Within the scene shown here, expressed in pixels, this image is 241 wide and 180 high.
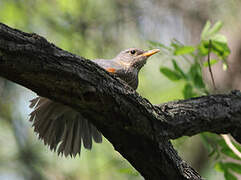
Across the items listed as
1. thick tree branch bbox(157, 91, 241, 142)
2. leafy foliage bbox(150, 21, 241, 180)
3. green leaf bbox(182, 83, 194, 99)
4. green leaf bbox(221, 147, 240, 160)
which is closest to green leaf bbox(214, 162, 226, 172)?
leafy foliage bbox(150, 21, 241, 180)

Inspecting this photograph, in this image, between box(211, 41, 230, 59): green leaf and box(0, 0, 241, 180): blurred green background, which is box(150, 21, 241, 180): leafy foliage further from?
box(0, 0, 241, 180): blurred green background

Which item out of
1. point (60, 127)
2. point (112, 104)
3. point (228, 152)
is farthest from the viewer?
point (228, 152)

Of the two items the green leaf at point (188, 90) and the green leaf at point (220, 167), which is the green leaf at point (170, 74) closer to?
the green leaf at point (188, 90)

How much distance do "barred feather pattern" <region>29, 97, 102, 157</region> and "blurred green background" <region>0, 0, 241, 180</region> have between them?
271 centimetres

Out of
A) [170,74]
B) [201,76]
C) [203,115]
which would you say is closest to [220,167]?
[203,115]

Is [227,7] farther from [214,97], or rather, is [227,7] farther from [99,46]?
[214,97]

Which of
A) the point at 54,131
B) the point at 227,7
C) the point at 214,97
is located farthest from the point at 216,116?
the point at 227,7

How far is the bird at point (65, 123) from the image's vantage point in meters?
3.50

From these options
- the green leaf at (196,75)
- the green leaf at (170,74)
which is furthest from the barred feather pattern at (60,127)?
the green leaf at (196,75)

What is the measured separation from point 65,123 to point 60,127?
0.06 m

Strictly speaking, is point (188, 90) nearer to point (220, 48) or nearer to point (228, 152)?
point (220, 48)

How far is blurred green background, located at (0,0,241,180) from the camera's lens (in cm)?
664

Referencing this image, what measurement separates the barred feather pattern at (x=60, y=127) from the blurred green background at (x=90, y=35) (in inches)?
107

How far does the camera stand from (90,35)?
23.4 feet
